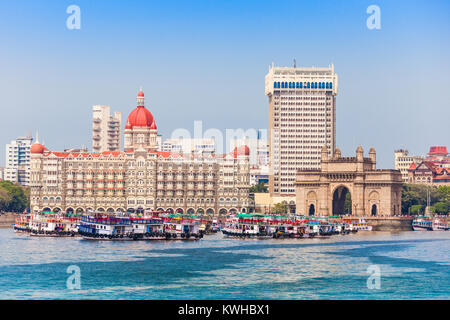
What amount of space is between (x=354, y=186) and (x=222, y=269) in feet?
351

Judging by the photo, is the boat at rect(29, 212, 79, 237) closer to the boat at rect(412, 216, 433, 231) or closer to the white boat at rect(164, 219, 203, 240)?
the white boat at rect(164, 219, 203, 240)

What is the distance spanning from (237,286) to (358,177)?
392ft

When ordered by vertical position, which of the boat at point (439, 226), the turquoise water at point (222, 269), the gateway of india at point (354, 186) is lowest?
the turquoise water at point (222, 269)

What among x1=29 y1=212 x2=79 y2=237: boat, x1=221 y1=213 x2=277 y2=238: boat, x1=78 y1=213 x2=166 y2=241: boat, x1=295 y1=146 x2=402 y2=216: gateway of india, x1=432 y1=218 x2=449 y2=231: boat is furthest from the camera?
x1=295 y1=146 x2=402 y2=216: gateway of india

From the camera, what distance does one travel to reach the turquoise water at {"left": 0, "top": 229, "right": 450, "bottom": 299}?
7206 centimetres

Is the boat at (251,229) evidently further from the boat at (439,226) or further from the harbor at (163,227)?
the boat at (439,226)

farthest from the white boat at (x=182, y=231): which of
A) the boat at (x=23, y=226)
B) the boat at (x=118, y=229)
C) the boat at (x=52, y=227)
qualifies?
the boat at (x=23, y=226)

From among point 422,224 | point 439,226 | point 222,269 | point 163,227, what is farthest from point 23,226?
point 439,226

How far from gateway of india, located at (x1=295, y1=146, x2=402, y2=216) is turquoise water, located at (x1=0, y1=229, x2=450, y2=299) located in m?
60.7

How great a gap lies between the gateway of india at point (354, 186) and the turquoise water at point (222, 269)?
6068 cm

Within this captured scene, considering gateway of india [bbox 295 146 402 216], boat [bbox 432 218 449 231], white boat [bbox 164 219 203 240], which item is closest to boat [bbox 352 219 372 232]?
gateway of india [bbox 295 146 402 216]

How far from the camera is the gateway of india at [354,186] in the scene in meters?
190

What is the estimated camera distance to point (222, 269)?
3477 inches
